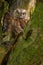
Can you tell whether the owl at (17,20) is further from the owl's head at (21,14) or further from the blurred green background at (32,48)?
the blurred green background at (32,48)

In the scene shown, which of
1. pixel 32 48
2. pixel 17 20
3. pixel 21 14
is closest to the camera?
pixel 32 48

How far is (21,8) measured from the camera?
9.18 meters

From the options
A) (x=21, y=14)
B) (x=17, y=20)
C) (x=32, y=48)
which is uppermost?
(x=32, y=48)

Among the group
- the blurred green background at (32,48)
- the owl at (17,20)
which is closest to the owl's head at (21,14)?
the owl at (17,20)

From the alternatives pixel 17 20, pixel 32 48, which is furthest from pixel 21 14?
pixel 32 48

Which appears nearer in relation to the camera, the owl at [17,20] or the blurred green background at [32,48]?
the blurred green background at [32,48]

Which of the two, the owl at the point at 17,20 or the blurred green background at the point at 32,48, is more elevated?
the blurred green background at the point at 32,48

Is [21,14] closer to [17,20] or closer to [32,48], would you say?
[17,20]

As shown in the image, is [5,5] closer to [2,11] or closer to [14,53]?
[2,11]

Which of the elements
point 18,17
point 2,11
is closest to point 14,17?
point 18,17

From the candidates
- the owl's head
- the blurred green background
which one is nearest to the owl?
the owl's head

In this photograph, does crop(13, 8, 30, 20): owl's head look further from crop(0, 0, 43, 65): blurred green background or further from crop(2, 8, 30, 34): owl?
crop(0, 0, 43, 65): blurred green background

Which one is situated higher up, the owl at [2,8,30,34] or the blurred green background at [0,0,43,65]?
the blurred green background at [0,0,43,65]

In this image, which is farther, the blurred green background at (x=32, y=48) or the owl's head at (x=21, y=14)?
the owl's head at (x=21, y=14)
